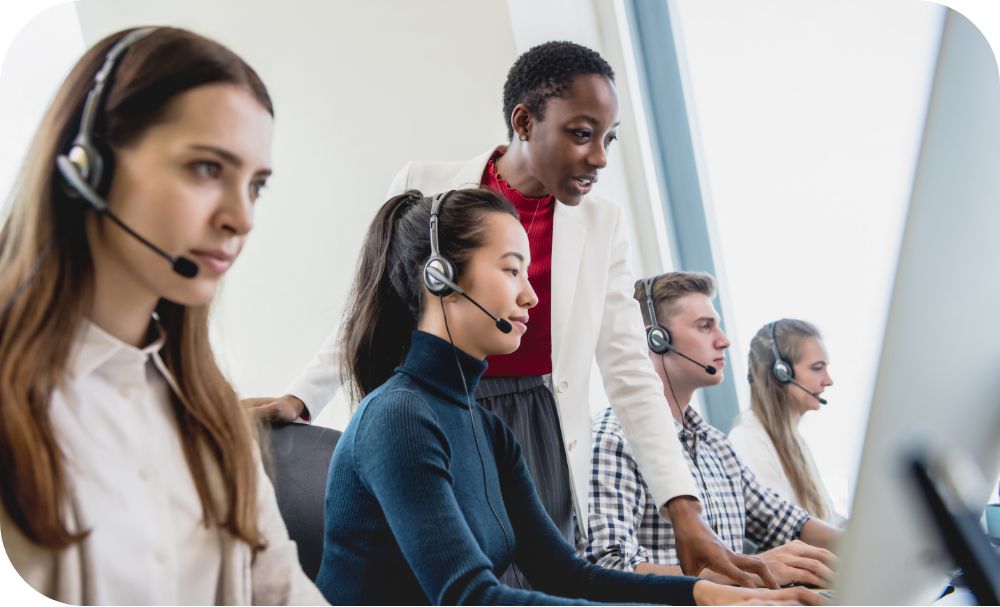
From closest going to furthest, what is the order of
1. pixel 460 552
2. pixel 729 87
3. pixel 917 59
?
pixel 460 552 < pixel 917 59 < pixel 729 87

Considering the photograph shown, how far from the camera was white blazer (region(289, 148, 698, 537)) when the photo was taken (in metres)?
1.14

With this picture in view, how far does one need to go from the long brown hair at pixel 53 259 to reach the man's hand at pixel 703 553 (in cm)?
61

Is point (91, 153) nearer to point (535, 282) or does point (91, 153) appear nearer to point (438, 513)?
point (438, 513)

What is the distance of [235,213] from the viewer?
67 cm

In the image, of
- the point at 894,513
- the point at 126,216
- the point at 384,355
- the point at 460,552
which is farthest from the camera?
the point at 384,355

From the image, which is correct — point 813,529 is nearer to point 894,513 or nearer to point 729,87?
point 729,87

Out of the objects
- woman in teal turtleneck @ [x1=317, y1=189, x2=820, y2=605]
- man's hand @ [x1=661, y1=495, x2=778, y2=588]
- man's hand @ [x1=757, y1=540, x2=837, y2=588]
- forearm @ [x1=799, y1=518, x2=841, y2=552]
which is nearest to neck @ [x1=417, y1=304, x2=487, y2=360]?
woman in teal turtleneck @ [x1=317, y1=189, x2=820, y2=605]

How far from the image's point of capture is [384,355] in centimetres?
102

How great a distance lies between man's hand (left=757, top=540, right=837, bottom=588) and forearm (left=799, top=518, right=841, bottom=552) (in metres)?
0.25

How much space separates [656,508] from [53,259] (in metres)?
0.88

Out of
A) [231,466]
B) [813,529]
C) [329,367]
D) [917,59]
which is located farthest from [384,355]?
[917,59]

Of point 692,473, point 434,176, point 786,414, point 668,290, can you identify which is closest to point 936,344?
point 434,176

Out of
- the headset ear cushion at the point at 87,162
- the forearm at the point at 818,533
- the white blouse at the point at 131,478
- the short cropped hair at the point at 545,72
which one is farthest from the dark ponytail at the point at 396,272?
the forearm at the point at 818,533

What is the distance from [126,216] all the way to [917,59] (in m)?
1.47
